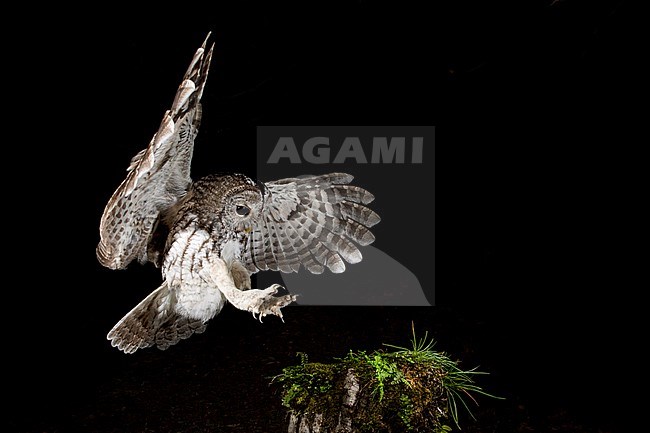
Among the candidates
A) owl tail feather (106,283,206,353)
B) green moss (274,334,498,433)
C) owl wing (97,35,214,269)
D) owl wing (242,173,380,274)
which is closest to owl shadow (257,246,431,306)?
owl wing (242,173,380,274)

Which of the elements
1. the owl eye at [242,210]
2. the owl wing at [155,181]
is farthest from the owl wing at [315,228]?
the owl wing at [155,181]

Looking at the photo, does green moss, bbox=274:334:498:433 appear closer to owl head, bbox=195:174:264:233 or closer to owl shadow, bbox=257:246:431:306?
owl head, bbox=195:174:264:233

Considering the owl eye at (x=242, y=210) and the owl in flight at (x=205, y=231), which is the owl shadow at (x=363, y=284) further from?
the owl eye at (x=242, y=210)

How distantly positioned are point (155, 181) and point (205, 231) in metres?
0.14

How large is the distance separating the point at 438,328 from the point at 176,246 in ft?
2.34

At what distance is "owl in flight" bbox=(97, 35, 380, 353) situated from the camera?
4.32 ft

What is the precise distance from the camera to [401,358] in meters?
1.29

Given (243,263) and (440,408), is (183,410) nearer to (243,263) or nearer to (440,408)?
(243,263)

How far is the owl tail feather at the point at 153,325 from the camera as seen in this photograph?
1.44 meters

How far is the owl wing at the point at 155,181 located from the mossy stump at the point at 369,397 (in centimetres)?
45

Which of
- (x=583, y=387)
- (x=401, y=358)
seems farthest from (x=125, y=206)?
(x=583, y=387)

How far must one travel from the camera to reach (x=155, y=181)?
1360 mm

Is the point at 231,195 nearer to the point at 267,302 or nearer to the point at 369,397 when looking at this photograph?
the point at 267,302

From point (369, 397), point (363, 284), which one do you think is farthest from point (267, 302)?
point (363, 284)
